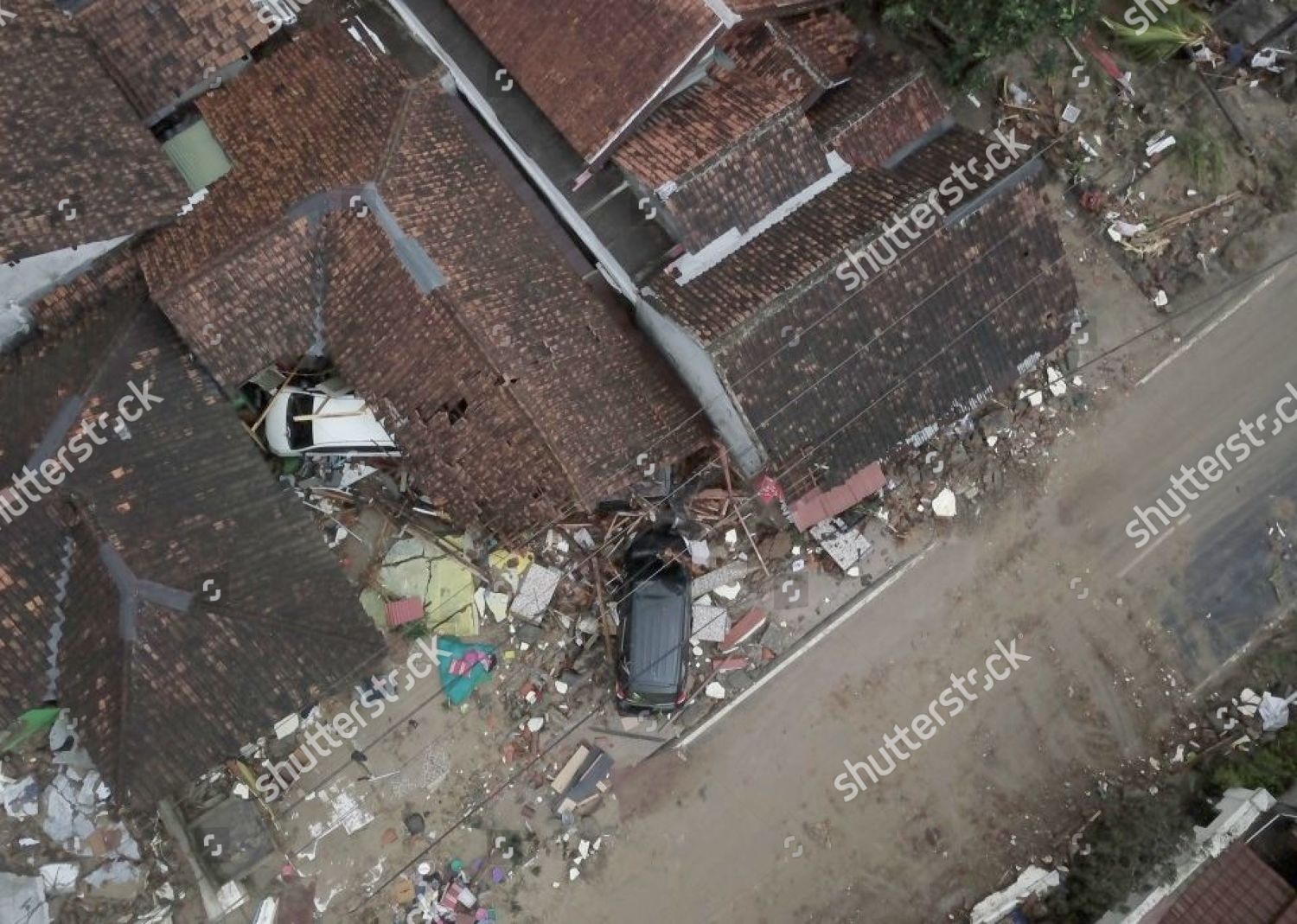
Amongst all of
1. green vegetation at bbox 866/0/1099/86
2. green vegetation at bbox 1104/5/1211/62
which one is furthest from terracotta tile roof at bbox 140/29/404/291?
green vegetation at bbox 1104/5/1211/62

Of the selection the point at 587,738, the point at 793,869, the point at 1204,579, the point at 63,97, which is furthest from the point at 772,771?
the point at 63,97

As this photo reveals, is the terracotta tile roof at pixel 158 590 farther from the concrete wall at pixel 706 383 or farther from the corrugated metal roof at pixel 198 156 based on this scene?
the concrete wall at pixel 706 383

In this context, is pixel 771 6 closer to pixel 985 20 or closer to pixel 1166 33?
pixel 985 20

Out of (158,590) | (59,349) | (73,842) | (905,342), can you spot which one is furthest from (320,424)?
(905,342)

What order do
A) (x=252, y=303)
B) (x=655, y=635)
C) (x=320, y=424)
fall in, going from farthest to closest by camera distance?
(x=655, y=635)
(x=320, y=424)
(x=252, y=303)

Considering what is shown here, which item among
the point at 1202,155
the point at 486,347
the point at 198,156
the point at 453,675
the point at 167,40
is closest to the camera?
the point at 486,347

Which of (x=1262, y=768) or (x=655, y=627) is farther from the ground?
(x=655, y=627)

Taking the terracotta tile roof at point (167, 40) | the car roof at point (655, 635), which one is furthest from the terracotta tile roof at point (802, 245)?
the terracotta tile roof at point (167, 40)

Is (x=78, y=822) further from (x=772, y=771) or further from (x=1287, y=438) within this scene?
(x=1287, y=438)
